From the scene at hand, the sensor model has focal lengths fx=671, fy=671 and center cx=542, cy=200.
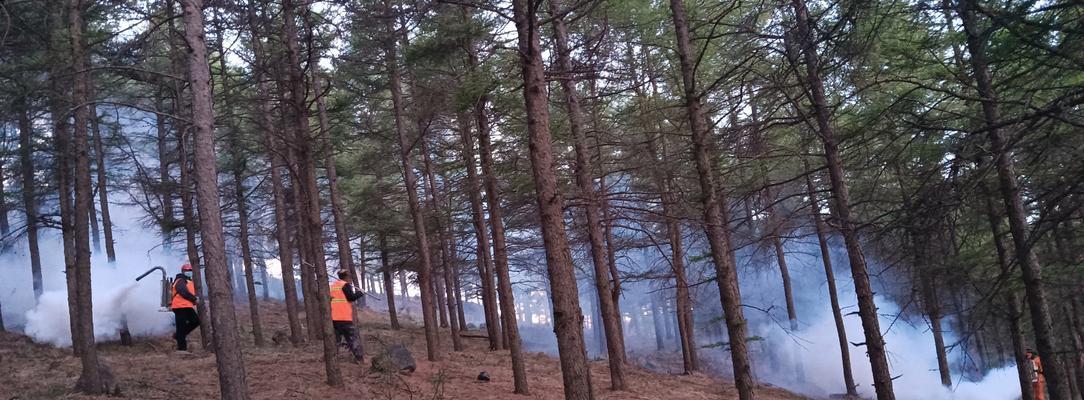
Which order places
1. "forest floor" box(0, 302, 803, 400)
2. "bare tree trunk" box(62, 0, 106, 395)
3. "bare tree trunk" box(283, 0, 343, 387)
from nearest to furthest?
"bare tree trunk" box(62, 0, 106, 395) < "bare tree trunk" box(283, 0, 343, 387) < "forest floor" box(0, 302, 803, 400)

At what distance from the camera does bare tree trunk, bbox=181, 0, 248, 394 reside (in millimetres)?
6824

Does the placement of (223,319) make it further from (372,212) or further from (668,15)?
(372,212)

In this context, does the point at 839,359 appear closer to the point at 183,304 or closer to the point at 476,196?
the point at 476,196

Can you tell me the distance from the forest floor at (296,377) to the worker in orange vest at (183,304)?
638 millimetres

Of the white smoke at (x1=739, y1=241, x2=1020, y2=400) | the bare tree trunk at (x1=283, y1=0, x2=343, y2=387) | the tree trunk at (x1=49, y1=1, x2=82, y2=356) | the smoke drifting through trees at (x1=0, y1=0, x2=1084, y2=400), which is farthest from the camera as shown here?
the white smoke at (x1=739, y1=241, x2=1020, y2=400)

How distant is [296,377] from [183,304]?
563 cm

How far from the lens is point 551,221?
680 cm

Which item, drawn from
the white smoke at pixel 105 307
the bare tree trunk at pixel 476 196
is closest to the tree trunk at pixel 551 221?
the bare tree trunk at pixel 476 196

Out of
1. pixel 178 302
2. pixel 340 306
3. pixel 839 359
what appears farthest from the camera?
pixel 839 359

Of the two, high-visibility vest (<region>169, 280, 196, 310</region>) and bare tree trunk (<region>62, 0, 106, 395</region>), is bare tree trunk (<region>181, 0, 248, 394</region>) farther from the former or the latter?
high-visibility vest (<region>169, 280, 196, 310</region>)

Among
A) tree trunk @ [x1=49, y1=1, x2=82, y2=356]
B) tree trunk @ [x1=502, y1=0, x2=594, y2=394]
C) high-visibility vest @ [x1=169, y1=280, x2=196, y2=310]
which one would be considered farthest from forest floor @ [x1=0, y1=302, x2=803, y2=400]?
tree trunk @ [x1=502, y1=0, x2=594, y2=394]

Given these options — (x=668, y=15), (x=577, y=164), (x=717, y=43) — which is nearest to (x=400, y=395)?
(x=577, y=164)

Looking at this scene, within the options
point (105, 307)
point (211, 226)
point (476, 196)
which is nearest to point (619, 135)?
point (476, 196)

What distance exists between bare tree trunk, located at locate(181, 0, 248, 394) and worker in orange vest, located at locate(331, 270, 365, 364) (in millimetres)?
4836
